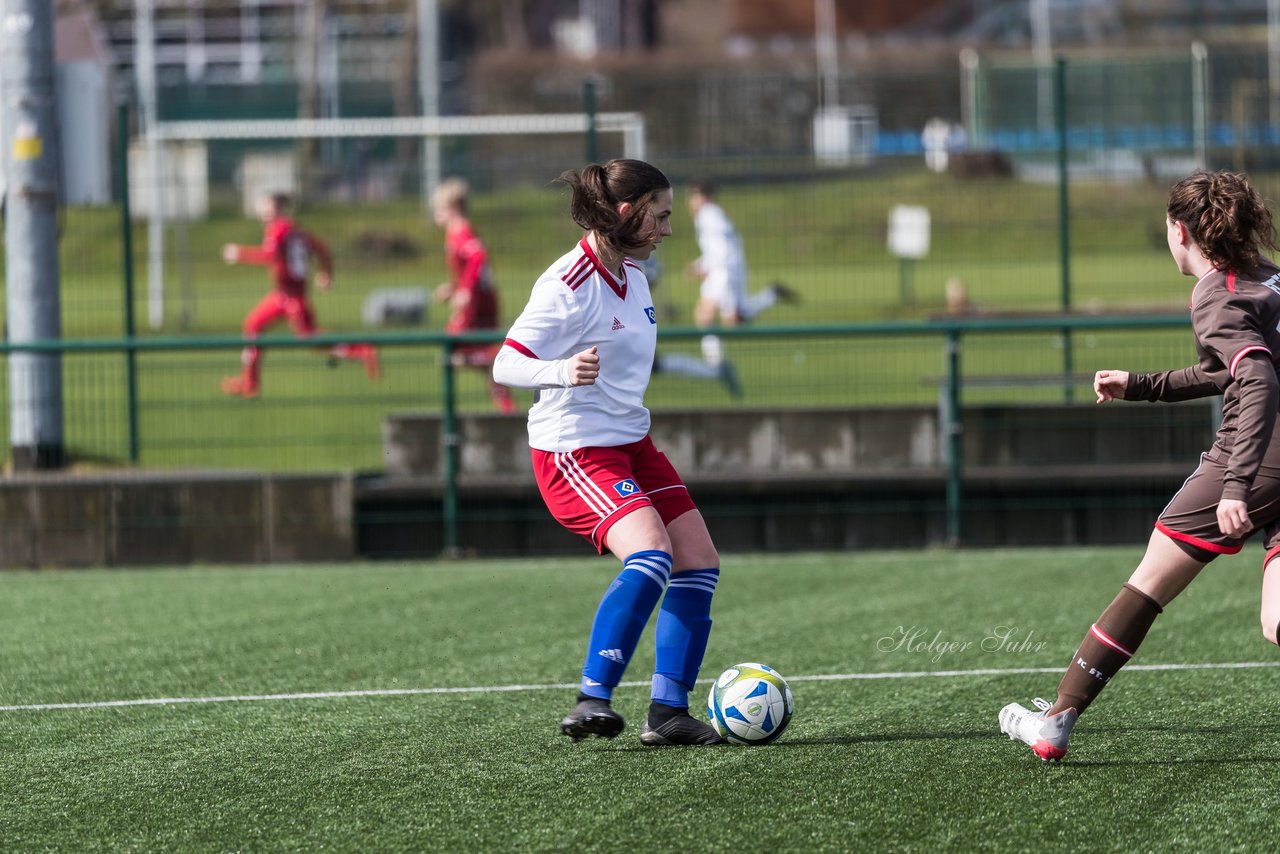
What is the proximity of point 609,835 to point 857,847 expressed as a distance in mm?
602

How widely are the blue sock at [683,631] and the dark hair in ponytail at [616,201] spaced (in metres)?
1.04

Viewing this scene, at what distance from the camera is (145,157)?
20.9 m

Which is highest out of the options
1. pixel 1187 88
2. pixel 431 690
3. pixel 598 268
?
pixel 1187 88

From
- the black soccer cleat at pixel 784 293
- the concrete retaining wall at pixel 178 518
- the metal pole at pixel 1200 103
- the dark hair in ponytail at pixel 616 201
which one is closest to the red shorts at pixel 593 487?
the dark hair in ponytail at pixel 616 201

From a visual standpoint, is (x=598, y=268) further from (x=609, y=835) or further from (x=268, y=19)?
(x=268, y=19)

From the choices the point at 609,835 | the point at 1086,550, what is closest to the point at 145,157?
the point at 1086,550

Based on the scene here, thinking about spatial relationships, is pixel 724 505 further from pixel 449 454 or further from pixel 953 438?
pixel 449 454

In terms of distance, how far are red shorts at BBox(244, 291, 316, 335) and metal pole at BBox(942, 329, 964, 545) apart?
7380mm

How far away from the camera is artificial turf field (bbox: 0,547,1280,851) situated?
4.56 m

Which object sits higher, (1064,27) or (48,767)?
(1064,27)

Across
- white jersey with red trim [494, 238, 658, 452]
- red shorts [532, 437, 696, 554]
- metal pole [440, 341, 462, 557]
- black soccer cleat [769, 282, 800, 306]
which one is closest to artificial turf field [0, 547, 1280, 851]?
red shorts [532, 437, 696, 554]

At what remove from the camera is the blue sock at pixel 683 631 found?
5.50 meters

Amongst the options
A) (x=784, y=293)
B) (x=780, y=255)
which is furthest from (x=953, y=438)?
(x=780, y=255)
